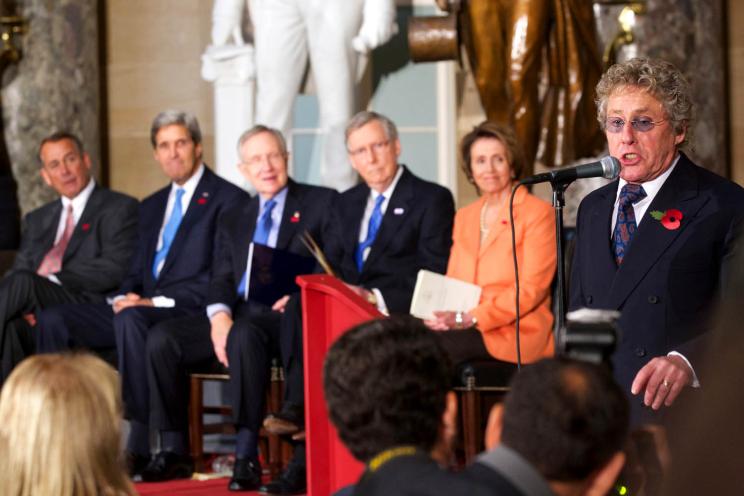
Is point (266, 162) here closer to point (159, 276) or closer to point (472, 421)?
point (159, 276)

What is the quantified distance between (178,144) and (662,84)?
11.7 feet

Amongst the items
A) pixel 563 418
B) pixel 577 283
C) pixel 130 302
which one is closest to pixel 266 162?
pixel 130 302

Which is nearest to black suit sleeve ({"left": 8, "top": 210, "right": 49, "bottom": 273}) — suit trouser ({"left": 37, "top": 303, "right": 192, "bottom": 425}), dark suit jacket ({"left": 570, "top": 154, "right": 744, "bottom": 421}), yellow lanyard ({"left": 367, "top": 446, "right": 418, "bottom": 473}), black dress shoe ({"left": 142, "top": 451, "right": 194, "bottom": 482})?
suit trouser ({"left": 37, "top": 303, "right": 192, "bottom": 425})

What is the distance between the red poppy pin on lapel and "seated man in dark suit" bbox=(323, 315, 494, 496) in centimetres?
138

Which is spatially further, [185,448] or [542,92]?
[542,92]

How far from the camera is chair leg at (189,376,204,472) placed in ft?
19.3

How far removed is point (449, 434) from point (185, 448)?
394 cm

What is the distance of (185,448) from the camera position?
229 inches

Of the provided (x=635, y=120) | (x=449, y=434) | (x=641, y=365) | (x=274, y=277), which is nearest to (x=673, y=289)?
(x=641, y=365)

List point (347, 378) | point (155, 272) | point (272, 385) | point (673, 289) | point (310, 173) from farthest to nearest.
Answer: point (310, 173) → point (155, 272) → point (272, 385) → point (673, 289) → point (347, 378)

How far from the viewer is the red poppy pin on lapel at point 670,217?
127 inches

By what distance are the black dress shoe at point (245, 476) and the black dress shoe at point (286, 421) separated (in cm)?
26

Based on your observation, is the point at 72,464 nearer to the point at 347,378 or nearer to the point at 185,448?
the point at 347,378

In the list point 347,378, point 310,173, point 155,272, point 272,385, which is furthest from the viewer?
point 310,173
